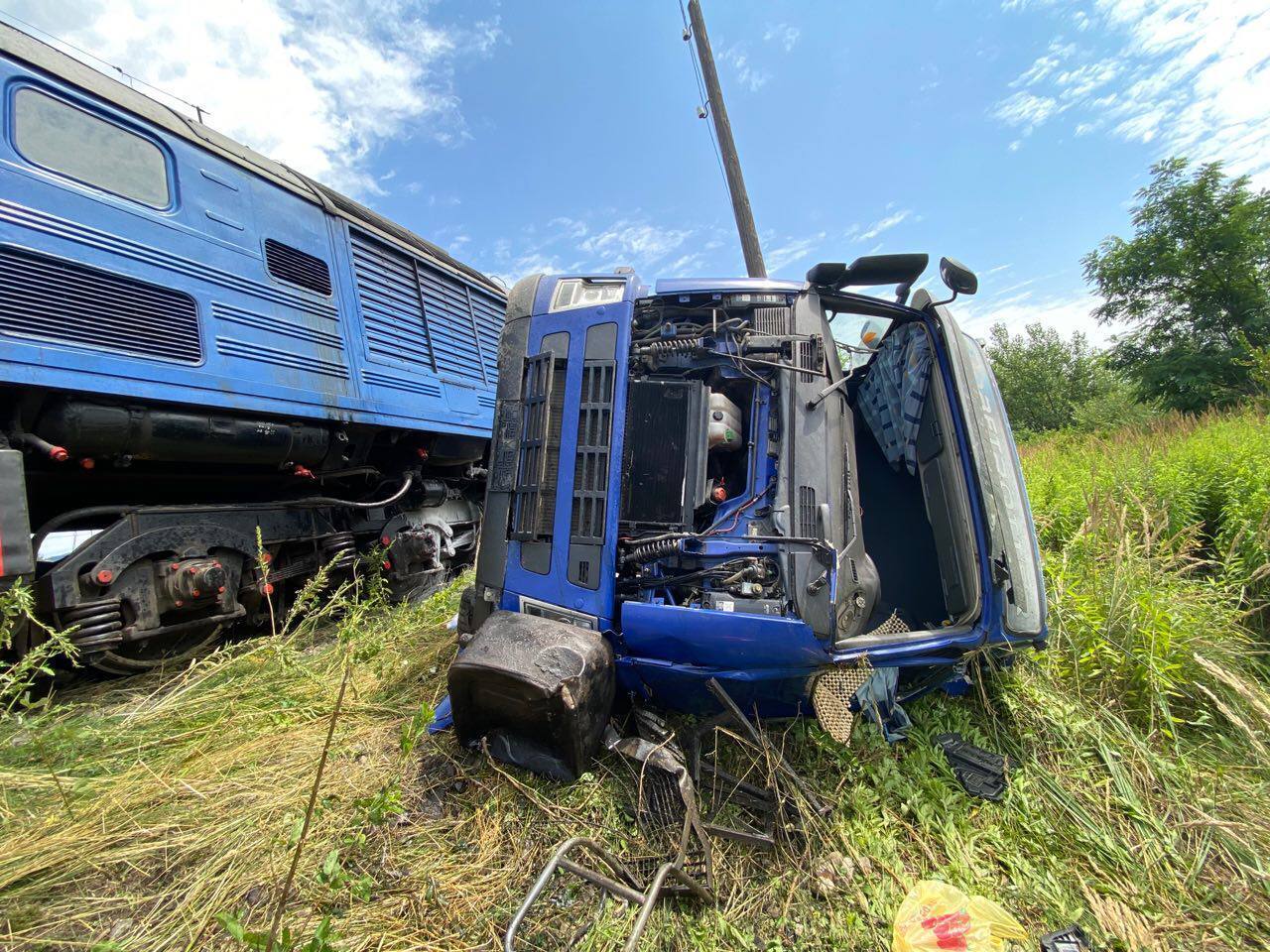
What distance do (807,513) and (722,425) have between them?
59 centimetres

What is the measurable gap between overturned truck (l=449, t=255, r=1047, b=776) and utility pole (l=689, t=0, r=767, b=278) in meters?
3.79

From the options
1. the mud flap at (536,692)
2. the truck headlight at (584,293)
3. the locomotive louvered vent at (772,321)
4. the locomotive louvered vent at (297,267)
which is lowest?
the mud flap at (536,692)

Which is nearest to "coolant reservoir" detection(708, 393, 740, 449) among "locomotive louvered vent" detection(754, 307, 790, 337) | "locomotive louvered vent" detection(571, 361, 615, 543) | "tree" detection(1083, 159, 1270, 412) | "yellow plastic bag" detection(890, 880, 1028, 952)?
"locomotive louvered vent" detection(754, 307, 790, 337)

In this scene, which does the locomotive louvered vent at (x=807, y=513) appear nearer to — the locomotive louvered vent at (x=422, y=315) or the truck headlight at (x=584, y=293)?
the truck headlight at (x=584, y=293)

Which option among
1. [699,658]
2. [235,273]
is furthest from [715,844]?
[235,273]

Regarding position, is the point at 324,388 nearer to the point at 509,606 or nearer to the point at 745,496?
the point at 509,606

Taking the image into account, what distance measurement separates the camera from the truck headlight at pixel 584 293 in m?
2.69

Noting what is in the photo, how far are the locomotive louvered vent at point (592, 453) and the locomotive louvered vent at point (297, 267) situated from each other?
93.1 inches

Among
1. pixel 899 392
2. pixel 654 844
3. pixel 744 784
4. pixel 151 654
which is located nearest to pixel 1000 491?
pixel 899 392

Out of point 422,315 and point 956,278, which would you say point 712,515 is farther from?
point 422,315

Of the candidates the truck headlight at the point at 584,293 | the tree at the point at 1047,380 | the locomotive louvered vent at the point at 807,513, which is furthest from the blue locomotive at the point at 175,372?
the tree at the point at 1047,380

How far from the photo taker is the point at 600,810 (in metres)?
2.00

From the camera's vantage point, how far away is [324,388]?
11.7 feet

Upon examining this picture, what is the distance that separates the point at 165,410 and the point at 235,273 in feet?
3.05
